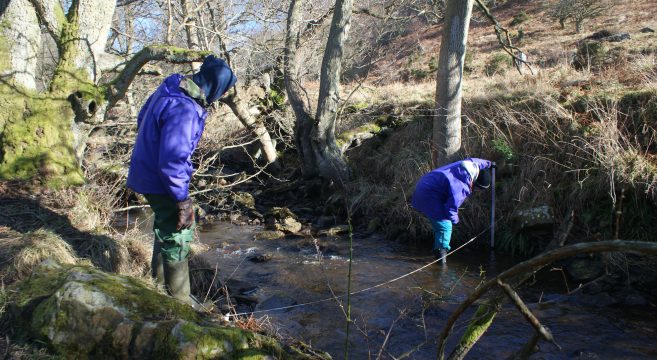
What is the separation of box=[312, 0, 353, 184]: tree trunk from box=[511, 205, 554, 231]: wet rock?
422 cm

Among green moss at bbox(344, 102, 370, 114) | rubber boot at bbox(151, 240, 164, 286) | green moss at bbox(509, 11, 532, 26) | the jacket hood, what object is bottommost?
rubber boot at bbox(151, 240, 164, 286)

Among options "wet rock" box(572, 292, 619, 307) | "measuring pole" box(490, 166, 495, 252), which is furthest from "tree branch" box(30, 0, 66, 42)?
"wet rock" box(572, 292, 619, 307)

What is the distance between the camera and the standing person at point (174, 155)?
3963 millimetres

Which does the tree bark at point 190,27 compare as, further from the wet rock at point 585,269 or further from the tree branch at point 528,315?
the tree branch at point 528,315

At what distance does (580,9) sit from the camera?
2353 centimetres

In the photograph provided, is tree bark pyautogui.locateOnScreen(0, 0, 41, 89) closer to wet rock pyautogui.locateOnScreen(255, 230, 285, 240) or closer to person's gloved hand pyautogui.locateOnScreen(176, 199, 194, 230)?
person's gloved hand pyautogui.locateOnScreen(176, 199, 194, 230)

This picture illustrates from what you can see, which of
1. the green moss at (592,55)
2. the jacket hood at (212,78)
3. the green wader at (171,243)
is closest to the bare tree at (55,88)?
the green wader at (171,243)

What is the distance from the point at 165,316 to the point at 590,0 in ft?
83.7

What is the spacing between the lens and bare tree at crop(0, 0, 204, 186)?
605 cm

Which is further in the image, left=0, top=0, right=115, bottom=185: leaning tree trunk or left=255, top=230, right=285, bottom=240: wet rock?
left=255, top=230, right=285, bottom=240: wet rock

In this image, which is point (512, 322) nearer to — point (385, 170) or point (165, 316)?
point (165, 316)

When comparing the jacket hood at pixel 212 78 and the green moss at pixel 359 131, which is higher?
the jacket hood at pixel 212 78

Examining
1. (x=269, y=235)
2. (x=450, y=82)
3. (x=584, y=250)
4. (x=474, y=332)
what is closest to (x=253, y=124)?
(x=269, y=235)

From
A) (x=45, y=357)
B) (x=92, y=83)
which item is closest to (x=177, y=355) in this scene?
(x=45, y=357)
